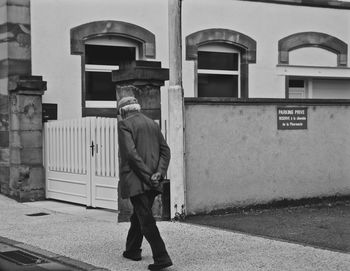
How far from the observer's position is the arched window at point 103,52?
14852 mm

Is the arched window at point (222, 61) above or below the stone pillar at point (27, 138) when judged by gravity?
above

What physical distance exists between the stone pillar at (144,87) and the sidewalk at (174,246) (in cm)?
29

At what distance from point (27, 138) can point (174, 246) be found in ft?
19.6

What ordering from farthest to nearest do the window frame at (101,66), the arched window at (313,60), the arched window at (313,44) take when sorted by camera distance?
A: the arched window at (313,60) < the arched window at (313,44) < the window frame at (101,66)

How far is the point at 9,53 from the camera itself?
13672 mm

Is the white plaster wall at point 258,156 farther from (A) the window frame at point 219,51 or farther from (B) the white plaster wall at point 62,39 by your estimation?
(A) the window frame at point 219,51

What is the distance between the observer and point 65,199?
13.0 metres

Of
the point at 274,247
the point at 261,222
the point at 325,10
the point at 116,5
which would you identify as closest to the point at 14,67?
the point at 116,5

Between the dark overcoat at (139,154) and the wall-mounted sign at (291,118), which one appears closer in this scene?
the dark overcoat at (139,154)

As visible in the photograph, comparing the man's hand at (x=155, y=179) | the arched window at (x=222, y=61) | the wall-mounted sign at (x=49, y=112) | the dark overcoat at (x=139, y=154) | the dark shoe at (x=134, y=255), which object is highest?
the arched window at (x=222, y=61)

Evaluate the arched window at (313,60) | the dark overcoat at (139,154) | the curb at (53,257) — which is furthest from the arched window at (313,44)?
the dark overcoat at (139,154)

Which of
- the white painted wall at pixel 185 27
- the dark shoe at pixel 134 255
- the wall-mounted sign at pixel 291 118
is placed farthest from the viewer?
the white painted wall at pixel 185 27

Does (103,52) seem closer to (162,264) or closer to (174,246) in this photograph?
(174,246)

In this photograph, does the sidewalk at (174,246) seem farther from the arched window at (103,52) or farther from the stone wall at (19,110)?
the arched window at (103,52)
